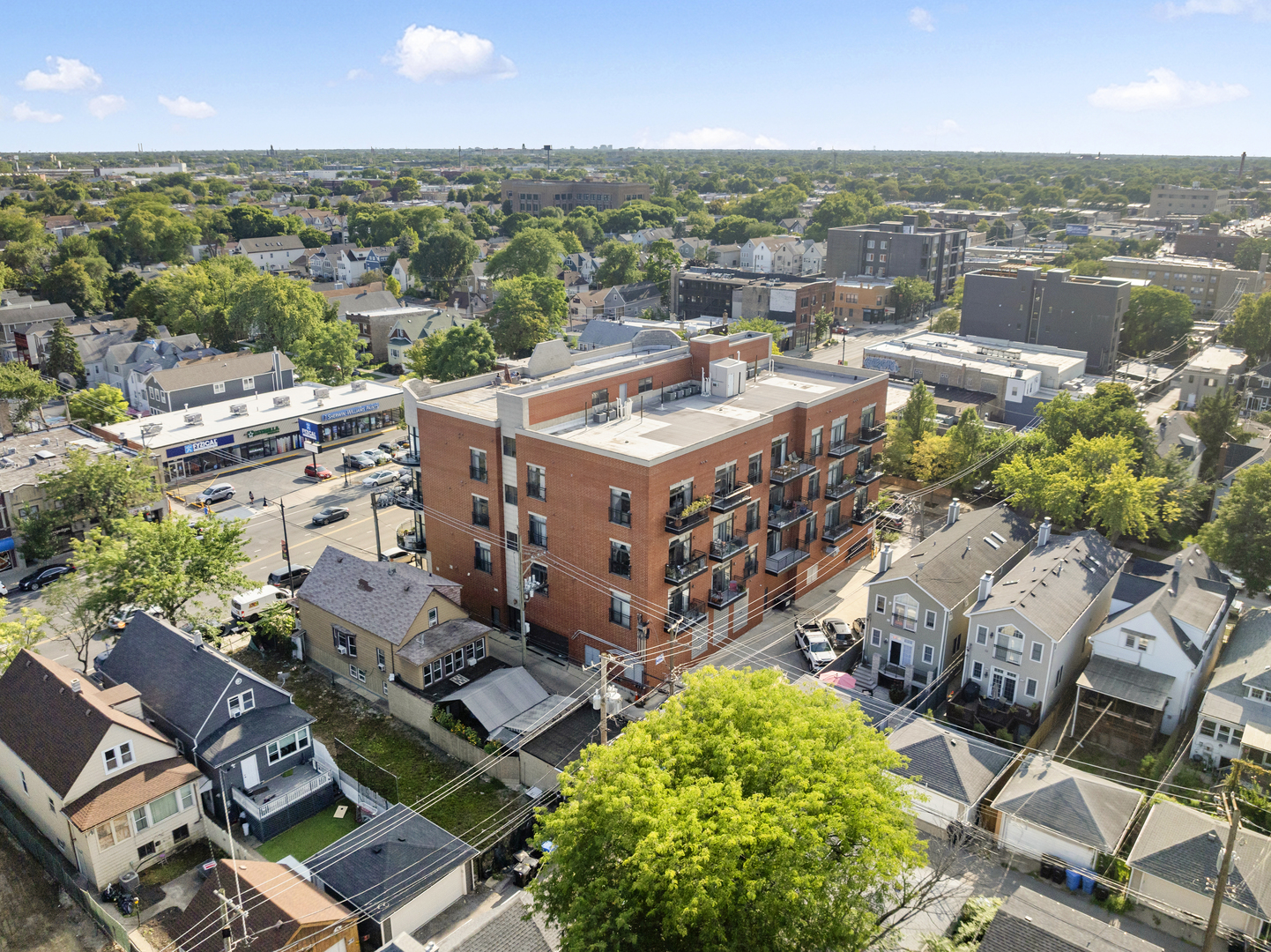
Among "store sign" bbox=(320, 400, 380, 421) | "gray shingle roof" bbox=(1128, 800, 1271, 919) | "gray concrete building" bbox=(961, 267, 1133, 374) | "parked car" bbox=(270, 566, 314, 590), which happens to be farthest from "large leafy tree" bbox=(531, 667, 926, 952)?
"gray concrete building" bbox=(961, 267, 1133, 374)

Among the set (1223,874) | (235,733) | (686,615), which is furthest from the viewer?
(686,615)

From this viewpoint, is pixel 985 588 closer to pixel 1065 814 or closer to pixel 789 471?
pixel 1065 814

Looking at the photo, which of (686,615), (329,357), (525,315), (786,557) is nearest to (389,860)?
(686,615)

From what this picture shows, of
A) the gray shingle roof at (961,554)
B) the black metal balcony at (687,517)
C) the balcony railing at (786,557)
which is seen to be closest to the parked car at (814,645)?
the balcony railing at (786,557)

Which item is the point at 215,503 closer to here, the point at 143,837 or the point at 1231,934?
the point at 143,837

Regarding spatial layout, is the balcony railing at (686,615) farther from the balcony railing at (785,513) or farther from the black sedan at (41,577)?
the black sedan at (41,577)

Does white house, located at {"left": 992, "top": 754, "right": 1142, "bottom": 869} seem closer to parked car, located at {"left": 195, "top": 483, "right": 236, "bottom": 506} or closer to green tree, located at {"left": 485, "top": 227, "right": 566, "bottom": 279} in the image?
parked car, located at {"left": 195, "top": 483, "right": 236, "bottom": 506}
